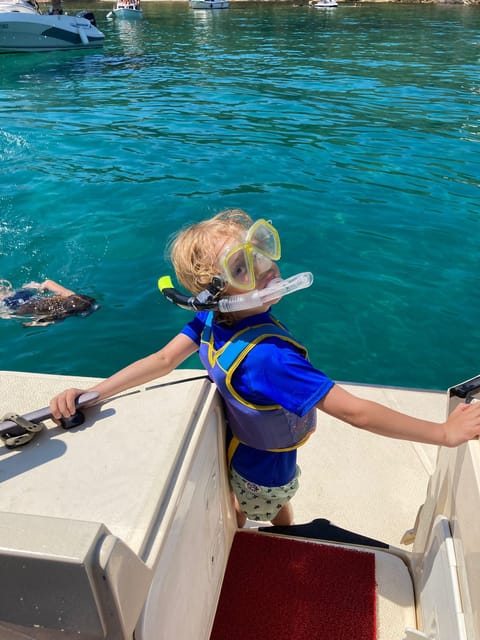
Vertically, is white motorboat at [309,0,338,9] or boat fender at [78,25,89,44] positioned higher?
white motorboat at [309,0,338,9]

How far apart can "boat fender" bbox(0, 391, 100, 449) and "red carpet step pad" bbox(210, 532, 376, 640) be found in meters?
1.01

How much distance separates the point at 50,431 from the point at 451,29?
3245 cm

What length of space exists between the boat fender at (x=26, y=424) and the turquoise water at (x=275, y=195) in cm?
293

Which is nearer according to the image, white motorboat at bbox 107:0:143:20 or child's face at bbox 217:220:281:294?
child's face at bbox 217:220:281:294

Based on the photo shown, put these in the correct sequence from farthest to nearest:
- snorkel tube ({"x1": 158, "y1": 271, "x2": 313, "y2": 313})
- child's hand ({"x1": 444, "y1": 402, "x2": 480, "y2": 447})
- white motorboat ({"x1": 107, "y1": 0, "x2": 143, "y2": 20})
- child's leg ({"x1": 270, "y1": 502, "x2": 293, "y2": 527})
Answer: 1. white motorboat ({"x1": 107, "y1": 0, "x2": 143, "y2": 20})
2. child's leg ({"x1": 270, "y1": 502, "x2": 293, "y2": 527})
3. snorkel tube ({"x1": 158, "y1": 271, "x2": 313, "y2": 313})
4. child's hand ({"x1": 444, "y1": 402, "x2": 480, "y2": 447})

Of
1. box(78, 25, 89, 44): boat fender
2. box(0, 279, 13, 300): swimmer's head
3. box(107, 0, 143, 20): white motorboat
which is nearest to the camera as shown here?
box(0, 279, 13, 300): swimmer's head

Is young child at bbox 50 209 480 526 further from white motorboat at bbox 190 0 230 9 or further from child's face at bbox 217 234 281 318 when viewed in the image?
white motorboat at bbox 190 0 230 9

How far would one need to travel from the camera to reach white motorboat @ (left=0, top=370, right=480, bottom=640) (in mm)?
1068

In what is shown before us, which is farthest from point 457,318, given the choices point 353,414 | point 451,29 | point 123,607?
point 451,29

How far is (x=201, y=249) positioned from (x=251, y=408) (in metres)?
0.57

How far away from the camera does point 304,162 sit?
9.12 metres

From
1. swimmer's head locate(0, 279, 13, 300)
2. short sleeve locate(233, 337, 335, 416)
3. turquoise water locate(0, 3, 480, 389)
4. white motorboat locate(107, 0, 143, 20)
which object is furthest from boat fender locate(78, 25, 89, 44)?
short sleeve locate(233, 337, 335, 416)

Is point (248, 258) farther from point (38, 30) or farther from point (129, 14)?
point (129, 14)

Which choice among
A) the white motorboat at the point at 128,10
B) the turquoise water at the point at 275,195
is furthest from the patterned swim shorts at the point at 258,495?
the white motorboat at the point at 128,10
